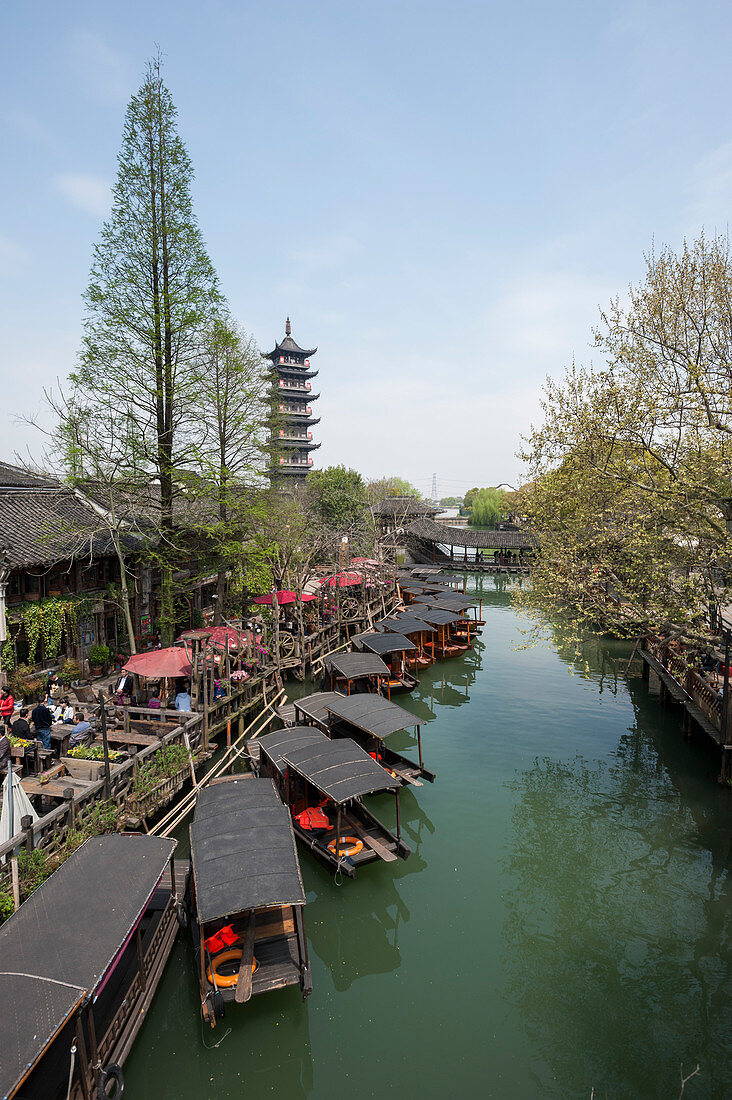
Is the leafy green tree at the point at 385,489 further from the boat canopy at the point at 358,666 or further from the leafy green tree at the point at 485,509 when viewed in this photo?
the boat canopy at the point at 358,666

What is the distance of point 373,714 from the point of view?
15.3 meters

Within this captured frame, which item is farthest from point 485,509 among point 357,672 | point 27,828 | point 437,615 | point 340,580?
point 27,828

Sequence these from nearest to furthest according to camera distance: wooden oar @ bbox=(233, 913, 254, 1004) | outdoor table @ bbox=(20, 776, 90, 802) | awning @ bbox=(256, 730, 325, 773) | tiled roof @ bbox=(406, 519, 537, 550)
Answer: wooden oar @ bbox=(233, 913, 254, 1004) → outdoor table @ bbox=(20, 776, 90, 802) → awning @ bbox=(256, 730, 325, 773) → tiled roof @ bbox=(406, 519, 537, 550)

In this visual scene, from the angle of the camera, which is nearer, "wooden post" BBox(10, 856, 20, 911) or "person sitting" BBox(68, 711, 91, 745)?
"wooden post" BBox(10, 856, 20, 911)

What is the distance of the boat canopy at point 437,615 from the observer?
91.8 feet

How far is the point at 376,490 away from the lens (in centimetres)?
7000

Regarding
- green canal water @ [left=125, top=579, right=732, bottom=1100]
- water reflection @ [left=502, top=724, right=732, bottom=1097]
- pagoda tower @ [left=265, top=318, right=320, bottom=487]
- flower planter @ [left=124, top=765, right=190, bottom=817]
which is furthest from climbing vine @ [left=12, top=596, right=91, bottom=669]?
pagoda tower @ [left=265, top=318, right=320, bottom=487]

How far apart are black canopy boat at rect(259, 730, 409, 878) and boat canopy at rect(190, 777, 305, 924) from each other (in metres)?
Answer: 1.52

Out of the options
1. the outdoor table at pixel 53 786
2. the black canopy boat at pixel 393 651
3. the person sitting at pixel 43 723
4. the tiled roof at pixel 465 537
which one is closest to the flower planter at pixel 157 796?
the outdoor table at pixel 53 786

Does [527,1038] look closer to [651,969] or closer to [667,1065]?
[667,1065]

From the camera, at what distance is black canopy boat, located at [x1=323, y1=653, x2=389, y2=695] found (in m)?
20.0

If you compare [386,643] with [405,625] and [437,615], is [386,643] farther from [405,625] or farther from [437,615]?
[437,615]

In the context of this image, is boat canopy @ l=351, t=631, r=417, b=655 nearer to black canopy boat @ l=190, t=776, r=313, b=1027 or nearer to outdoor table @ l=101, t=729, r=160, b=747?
outdoor table @ l=101, t=729, r=160, b=747

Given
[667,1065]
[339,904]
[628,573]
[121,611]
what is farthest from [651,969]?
[121,611]
